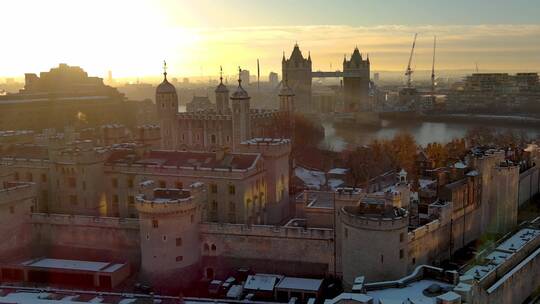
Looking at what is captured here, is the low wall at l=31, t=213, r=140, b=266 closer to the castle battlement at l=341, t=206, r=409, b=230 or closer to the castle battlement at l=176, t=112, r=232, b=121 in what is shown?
the castle battlement at l=341, t=206, r=409, b=230

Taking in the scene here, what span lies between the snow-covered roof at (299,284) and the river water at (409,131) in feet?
215

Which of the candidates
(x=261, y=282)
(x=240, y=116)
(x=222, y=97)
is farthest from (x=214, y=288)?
(x=222, y=97)

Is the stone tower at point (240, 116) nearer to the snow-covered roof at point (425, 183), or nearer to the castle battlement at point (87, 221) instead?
the snow-covered roof at point (425, 183)

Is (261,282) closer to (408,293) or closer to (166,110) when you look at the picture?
(408,293)

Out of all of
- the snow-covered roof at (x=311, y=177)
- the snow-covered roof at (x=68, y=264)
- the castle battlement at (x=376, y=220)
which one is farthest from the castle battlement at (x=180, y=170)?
the snow-covered roof at (x=311, y=177)

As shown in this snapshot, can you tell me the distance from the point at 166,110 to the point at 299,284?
102 ft

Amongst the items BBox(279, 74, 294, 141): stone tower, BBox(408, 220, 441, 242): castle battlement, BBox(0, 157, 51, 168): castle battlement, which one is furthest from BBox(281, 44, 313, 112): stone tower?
BBox(408, 220, 441, 242): castle battlement

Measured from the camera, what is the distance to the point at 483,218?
39094mm

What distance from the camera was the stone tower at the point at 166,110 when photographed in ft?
183

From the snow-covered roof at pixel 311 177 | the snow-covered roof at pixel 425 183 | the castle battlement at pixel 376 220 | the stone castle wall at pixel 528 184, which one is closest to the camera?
the castle battlement at pixel 376 220

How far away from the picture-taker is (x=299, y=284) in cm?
3089

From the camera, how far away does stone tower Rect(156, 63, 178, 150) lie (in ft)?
183

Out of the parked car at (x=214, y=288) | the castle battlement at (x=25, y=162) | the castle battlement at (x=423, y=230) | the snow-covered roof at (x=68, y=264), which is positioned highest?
the castle battlement at (x=25, y=162)

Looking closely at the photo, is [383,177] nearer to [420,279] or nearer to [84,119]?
[420,279]
